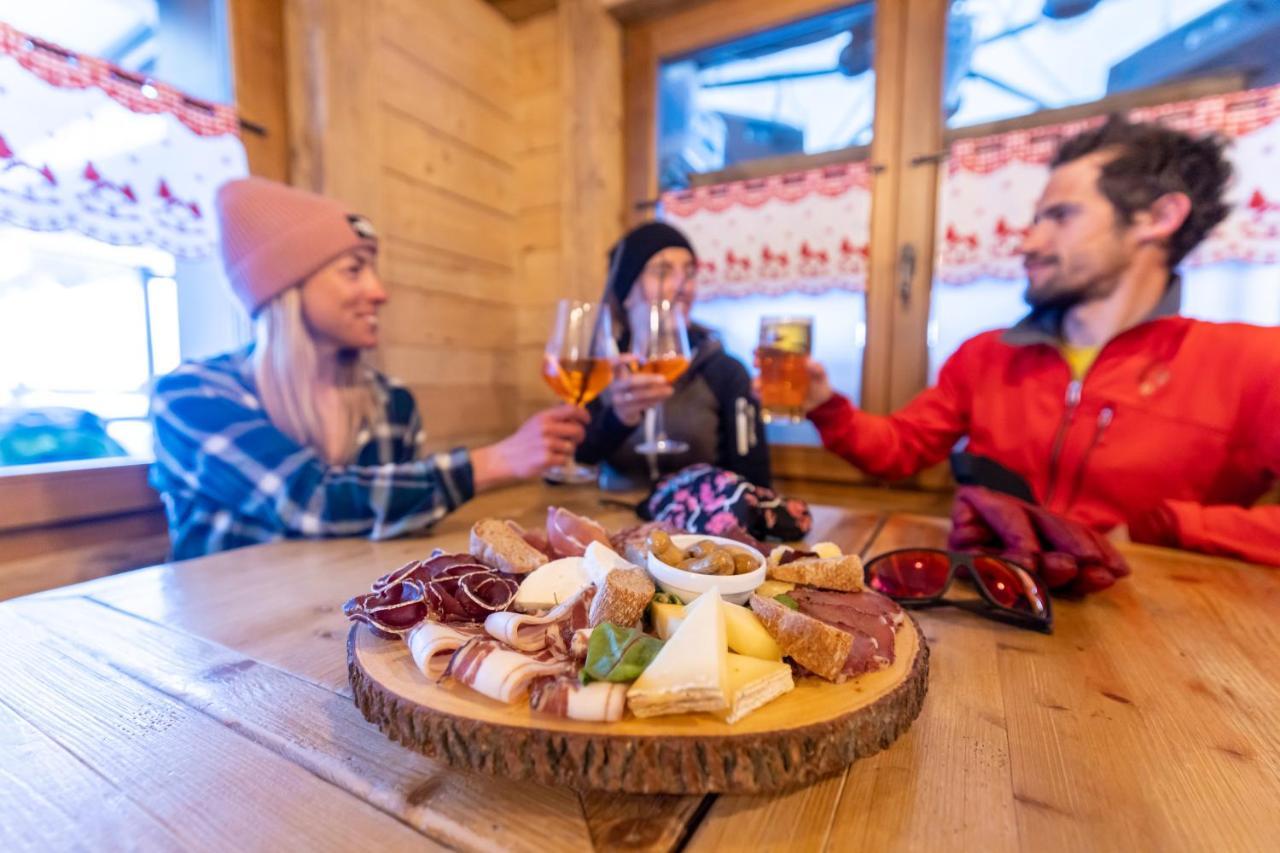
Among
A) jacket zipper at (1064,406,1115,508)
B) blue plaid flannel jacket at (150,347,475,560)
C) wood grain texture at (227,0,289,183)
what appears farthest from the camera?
wood grain texture at (227,0,289,183)

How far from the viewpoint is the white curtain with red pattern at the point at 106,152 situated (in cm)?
128

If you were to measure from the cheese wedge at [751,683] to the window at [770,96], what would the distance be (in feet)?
6.76

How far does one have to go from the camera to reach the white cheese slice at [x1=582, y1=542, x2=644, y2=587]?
1.74 ft

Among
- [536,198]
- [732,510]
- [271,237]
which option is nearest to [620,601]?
[732,510]

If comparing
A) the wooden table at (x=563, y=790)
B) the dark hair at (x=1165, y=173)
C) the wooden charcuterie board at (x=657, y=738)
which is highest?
the dark hair at (x=1165, y=173)

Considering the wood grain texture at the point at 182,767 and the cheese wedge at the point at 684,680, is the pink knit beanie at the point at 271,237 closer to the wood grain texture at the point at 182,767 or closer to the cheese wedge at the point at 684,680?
the wood grain texture at the point at 182,767

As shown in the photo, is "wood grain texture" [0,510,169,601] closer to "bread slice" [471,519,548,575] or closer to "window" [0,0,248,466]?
"window" [0,0,248,466]

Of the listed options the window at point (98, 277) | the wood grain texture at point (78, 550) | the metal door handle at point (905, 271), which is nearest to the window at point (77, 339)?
the window at point (98, 277)

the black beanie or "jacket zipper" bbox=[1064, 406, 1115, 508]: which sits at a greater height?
the black beanie

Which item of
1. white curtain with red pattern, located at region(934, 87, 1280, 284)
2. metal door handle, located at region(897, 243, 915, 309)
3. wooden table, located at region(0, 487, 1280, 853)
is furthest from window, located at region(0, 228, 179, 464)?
white curtain with red pattern, located at region(934, 87, 1280, 284)

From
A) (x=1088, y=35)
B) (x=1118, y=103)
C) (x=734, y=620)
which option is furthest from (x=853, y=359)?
(x=734, y=620)

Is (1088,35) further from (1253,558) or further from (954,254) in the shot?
(1253,558)

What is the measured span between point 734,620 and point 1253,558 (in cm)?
114

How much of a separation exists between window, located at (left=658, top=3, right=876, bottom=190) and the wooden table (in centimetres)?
188
